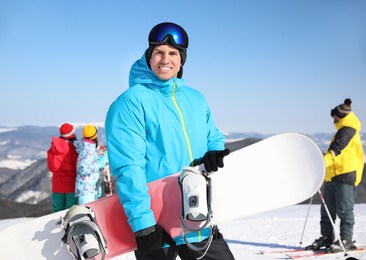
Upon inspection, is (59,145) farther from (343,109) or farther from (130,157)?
(343,109)

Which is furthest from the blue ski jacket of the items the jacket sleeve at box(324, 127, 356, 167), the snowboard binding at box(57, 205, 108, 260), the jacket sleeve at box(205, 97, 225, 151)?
the jacket sleeve at box(324, 127, 356, 167)

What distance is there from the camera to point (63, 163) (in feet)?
15.7

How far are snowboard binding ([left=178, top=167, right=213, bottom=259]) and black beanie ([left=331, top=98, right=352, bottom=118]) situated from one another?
3632 mm

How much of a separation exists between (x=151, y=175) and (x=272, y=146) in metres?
1.07

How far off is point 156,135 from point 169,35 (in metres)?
0.60

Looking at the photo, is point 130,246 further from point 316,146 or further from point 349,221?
point 349,221

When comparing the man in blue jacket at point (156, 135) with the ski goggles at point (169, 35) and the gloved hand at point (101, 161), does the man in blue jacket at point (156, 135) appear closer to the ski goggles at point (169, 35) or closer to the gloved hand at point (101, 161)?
the ski goggles at point (169, 35)

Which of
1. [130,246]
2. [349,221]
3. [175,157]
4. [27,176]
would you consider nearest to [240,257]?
[349,221]

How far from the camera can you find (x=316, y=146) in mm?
2340

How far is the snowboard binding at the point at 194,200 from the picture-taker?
5.36 feet

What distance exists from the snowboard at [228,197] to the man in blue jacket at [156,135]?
13cm

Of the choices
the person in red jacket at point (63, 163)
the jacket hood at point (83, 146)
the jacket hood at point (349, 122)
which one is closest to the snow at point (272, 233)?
the person in red jacket at point (63, 163)

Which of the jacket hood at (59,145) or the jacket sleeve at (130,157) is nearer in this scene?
the jacket sleeve at (130,157)

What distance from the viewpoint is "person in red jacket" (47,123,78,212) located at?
4.77 m
